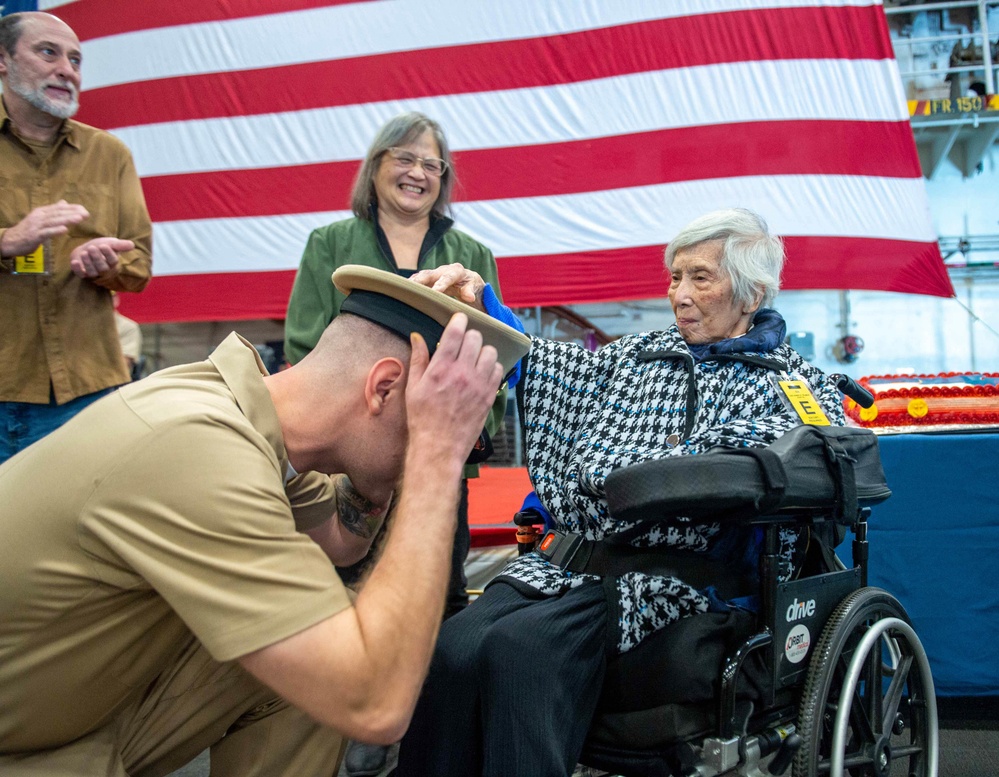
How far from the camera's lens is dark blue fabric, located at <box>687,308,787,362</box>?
1.52 metres

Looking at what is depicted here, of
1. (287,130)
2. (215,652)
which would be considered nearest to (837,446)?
(215,652)

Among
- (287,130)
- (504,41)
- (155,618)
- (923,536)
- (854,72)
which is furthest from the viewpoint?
(287,130)

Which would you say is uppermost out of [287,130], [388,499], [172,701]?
[287,130]

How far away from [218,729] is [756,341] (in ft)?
3.46

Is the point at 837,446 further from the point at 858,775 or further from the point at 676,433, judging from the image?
the point at 858,775

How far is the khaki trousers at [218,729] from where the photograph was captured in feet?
3.63

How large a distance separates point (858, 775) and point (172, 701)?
1.05 meters

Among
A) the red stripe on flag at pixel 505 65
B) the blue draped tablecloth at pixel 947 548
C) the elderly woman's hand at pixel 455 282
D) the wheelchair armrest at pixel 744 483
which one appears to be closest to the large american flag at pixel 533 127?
the red stripe on flag at pixel 505 65

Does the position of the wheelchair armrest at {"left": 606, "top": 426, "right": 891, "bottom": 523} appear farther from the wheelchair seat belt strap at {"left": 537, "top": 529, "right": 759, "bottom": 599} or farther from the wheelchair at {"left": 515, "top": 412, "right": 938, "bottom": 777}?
the wheelchair seat belt strap at {"left": 537, "top": 529, "right": 759, "bottom": 599}

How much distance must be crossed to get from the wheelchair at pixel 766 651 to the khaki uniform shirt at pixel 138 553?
44 cm

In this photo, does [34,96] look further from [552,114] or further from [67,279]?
[552,114]

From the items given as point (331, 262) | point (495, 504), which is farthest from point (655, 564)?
point (495, 504)

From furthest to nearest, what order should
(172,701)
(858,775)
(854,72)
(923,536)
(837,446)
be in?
(854,72) < (923,536) < (858,775) < (837,446) < (172,701)

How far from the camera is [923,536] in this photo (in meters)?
2.05
